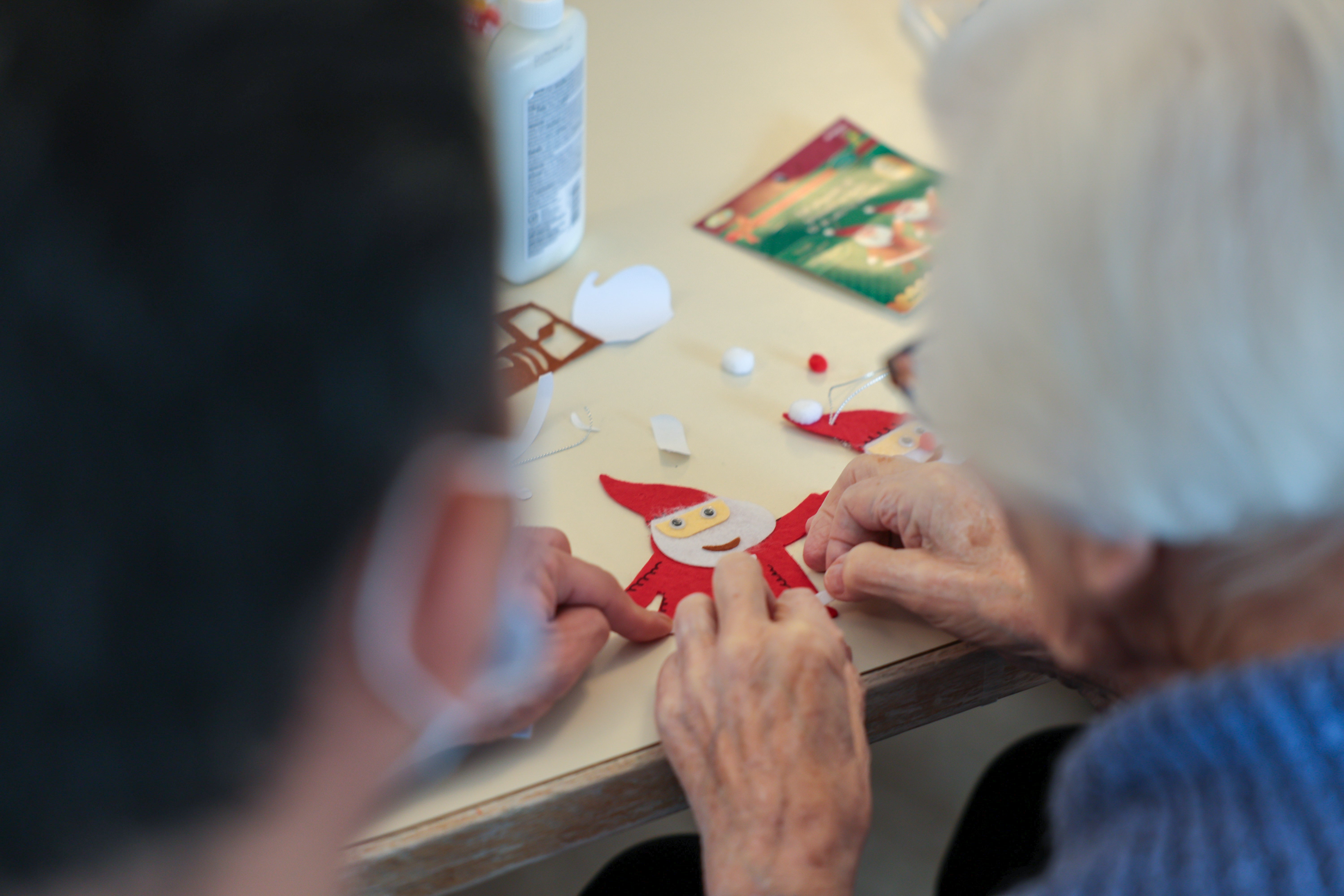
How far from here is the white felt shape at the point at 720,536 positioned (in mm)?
776

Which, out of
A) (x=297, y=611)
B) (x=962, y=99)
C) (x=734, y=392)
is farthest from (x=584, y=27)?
(x=297, y=611)

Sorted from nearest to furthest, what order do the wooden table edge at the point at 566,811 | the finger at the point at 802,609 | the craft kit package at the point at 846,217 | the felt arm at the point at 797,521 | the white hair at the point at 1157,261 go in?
the white hair at the point at 1157,261
the wooden table edge at the point at 566,811
the finger at the point at 802,609
the felt arm at the point at 797,521
the craft kit package at the point at 846,217

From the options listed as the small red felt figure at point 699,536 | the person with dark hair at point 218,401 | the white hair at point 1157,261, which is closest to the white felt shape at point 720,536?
the small red felt figure at point 699,536

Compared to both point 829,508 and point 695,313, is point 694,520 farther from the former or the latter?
point 695,313

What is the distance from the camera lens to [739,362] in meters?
0.91

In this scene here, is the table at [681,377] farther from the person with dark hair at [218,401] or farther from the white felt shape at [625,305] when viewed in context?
the person with dark hair at [218,401]

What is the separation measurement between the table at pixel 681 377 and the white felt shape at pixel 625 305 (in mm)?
13

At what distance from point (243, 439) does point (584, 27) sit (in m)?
0.76

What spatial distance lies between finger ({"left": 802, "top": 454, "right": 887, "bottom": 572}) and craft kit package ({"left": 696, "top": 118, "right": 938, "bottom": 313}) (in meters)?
0.25

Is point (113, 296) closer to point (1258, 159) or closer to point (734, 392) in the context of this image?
point (1258, 159)

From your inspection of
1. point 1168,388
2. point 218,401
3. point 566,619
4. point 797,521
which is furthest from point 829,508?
point 218,401

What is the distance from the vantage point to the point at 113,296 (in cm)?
25

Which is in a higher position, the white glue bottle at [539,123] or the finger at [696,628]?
the white glue bottle at [539,123]

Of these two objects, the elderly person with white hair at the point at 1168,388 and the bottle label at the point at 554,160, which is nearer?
the elderly person with white hair at the point at 1168,388
